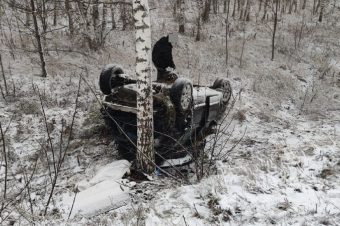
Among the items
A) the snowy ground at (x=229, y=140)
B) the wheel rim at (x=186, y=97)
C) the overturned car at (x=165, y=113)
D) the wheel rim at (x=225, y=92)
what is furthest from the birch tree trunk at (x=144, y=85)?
the wheel rim at (x=225, y=92)

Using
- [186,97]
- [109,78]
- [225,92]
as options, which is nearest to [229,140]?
[225,92]

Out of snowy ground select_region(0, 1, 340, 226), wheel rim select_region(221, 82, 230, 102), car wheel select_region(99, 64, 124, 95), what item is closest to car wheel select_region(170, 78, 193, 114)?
snowy ground select_region(0, 1, 340, 226)

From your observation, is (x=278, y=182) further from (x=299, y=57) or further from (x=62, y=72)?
(x=299, y=57)

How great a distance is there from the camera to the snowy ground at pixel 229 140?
4.54 metres

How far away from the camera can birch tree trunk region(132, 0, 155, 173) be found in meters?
5.20

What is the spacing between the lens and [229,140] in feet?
27.7

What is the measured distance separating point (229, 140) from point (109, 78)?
3.19m

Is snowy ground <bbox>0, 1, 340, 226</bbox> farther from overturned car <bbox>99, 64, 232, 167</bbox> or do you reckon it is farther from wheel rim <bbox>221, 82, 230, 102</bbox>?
overturned car <bbox>99, 64, 232, 167</bbox>

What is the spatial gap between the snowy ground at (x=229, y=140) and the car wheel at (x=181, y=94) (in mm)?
1217

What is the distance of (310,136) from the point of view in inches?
329

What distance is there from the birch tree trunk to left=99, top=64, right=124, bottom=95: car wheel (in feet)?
6.00

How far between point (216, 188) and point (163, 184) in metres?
0.95

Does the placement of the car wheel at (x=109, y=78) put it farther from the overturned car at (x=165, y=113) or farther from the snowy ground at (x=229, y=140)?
the snowy ground at (x=229, y=140)

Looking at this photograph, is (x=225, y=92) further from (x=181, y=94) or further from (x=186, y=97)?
(x=181, y=94)
